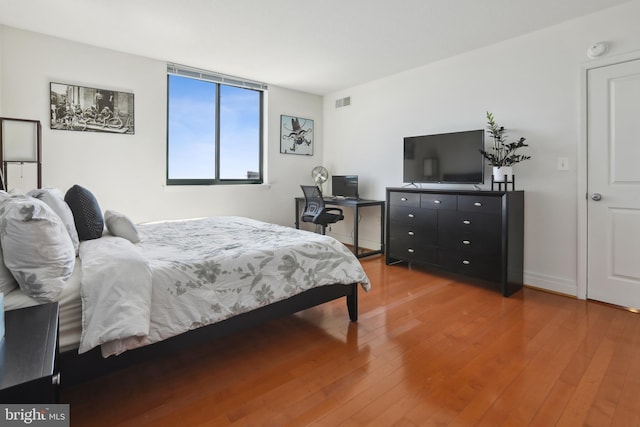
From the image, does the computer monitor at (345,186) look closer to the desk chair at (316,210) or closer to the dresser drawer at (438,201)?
the desk chair at (316,210)

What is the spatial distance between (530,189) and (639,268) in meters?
1.02

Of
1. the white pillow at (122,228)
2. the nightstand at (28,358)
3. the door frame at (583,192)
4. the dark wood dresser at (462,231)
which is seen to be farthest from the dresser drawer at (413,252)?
the nightstand at (28,358)

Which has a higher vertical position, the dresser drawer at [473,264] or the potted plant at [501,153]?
the potted plant at [501,153]

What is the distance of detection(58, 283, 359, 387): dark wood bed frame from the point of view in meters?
1.42

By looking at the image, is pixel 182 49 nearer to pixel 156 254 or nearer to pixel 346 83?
pixel 346 83

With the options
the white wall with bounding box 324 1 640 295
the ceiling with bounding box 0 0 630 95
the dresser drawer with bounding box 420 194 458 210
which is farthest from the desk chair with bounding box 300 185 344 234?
the ceiling with bounding box 0 0 630 95

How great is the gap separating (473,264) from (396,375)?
1.87m

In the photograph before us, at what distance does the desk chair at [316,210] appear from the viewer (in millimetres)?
4457

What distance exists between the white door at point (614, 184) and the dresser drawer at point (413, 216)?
1.33 meters

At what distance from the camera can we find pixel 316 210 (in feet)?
14.9

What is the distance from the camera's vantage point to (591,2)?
2.66 metres

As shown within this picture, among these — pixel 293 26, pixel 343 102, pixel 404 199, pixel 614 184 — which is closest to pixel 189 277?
pixel 293 26

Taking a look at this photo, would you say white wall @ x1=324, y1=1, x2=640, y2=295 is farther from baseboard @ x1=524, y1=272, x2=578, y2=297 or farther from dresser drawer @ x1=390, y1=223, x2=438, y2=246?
dresser drawer @ x1=390, y1=223, x2=438, y2=246

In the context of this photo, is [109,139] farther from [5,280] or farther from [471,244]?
[471,244]
